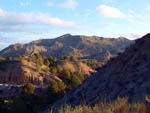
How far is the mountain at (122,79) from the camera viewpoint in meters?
17.1

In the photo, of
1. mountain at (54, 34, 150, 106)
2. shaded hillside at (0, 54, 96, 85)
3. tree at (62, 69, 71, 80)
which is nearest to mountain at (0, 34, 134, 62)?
shaded hillside at (0, 54, 96, 85)

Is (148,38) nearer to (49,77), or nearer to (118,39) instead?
(49,77)

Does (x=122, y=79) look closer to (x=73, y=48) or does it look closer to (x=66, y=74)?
(x=66, y=74)

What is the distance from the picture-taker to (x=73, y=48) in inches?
5472

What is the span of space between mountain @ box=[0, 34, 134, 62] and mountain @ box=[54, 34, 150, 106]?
86.1 meters

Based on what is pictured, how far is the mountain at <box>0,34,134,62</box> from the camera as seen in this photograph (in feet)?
433

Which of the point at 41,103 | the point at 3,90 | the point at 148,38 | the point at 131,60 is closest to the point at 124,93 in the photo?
the point at 131,60

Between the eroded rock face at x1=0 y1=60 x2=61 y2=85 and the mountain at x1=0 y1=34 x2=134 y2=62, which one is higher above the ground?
the mountain at x1=0 y1=34 x2=134 y2=62

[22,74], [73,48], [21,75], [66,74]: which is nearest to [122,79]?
[66,74]

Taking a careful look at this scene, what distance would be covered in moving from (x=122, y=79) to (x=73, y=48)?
119938mm

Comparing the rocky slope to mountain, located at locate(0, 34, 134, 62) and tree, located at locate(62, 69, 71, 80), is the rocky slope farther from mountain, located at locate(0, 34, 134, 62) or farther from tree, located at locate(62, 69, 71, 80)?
mountain, located at locate(0, 34, 134, 62)

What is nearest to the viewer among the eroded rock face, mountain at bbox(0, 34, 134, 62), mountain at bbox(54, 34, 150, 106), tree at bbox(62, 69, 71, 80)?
mountain at bbox(54, 34, 150, 106)

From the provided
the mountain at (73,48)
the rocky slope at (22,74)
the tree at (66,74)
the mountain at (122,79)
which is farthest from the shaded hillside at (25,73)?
the mountain at (73,48)

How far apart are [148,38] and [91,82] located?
23.2ft
